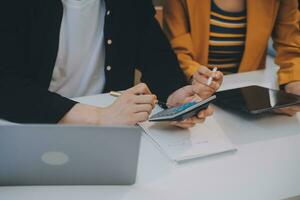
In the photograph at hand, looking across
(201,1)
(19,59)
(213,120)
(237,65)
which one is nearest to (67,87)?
(19,59)

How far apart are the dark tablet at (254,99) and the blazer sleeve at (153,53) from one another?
145 millimetres

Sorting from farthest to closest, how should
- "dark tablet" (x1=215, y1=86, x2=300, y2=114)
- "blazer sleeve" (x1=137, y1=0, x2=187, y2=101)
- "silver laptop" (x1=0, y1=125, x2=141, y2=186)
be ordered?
"blazer sleeve" (x1=137, y1=0, x2=187, y2=101)
"dark tablet" (x1=215, y1=86, x2=300, y2=114)
"silver laptop" (x1=0, y1=125, x2=141, y2=186)

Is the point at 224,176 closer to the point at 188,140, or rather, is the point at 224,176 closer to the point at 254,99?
the point at 188,140

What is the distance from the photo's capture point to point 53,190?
2.72 ft

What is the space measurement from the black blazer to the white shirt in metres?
0.03

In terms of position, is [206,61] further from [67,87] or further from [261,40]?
[67,87]

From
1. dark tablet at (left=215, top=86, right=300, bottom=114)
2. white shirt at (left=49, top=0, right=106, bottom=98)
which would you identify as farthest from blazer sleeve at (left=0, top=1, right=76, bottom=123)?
dark tablet at (left=215, top=86, right=300, bottom=114)

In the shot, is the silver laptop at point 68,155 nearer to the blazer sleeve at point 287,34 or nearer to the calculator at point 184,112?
the calculator at point 184,112

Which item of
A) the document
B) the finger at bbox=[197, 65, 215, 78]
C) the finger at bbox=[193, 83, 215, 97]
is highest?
the finger at bbox=[197, 65, 215, 78]

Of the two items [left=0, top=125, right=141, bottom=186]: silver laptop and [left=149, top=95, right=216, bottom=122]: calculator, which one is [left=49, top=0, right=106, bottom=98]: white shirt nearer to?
[left=149, top=95, right=216, bottom=122]: calculator

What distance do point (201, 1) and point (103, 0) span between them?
410 mm

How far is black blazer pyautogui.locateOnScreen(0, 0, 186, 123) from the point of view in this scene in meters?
1.04

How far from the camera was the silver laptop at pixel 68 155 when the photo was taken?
75 centimetres

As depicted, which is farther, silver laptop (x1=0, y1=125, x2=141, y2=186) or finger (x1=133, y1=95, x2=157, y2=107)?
finger (x1=133, y1=95, x2=157, y2=107)
